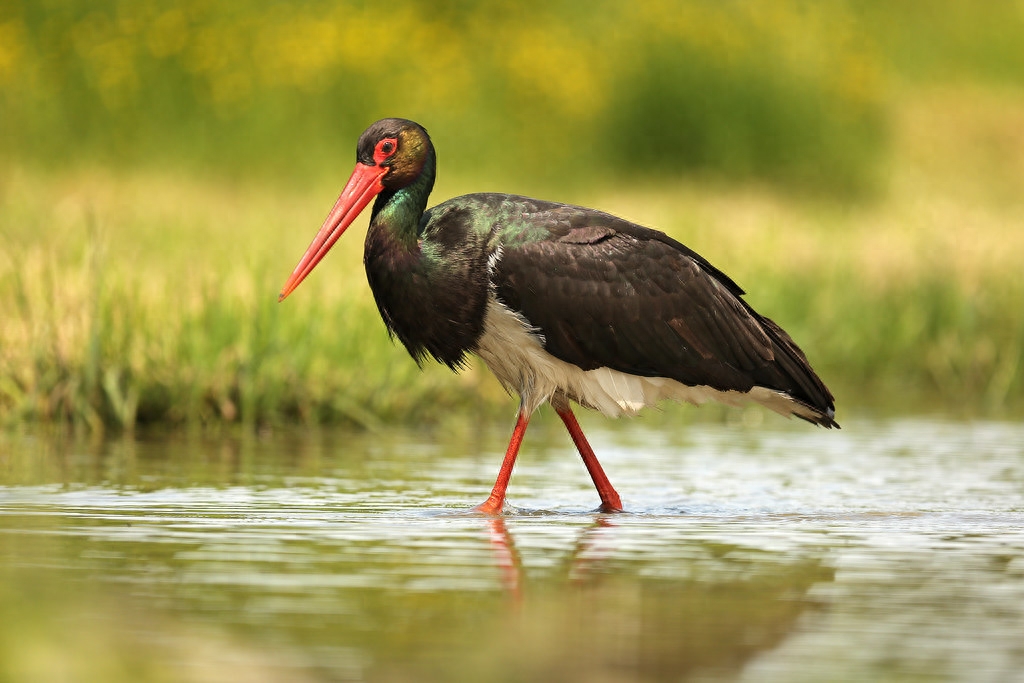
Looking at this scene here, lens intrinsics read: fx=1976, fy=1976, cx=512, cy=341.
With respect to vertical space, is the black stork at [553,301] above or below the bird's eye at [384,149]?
below

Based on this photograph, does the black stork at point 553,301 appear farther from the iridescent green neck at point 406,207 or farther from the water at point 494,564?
the water at point 494,564

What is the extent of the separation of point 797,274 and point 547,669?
970cm

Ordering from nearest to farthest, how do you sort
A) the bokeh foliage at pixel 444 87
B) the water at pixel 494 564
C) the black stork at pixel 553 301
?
the water at pixel 494 564, the black stork at pixel 553 301, the bokeh foliage at pixel 444 87

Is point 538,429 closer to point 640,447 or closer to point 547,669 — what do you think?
point 640,447

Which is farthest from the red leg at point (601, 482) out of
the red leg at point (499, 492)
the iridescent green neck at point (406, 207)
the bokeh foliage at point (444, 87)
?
the bokeh foliage at point (444, 87)

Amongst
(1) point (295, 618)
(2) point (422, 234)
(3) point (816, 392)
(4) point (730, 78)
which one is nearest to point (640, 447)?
(3) point (816, 392)

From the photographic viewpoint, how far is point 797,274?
1348cm

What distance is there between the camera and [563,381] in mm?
7457

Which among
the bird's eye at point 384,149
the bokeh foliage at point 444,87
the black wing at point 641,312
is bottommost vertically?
the black wing at point 641,312

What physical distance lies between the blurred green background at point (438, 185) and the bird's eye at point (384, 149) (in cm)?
195

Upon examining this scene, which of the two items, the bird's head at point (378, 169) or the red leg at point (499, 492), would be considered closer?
the red leg at point (499, 492)

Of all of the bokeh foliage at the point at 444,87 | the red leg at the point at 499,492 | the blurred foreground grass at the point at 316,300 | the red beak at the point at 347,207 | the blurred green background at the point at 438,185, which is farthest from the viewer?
the bokeh foliage at the point at 444,87

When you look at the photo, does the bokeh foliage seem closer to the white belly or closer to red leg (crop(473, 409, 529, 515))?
the white belly

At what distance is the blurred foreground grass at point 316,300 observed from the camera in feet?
29.8
